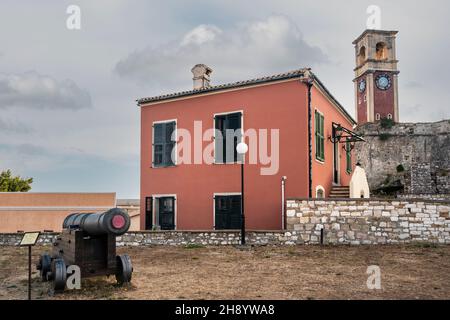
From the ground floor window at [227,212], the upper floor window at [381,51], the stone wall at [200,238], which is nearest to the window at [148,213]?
the stone wall at [200,238]

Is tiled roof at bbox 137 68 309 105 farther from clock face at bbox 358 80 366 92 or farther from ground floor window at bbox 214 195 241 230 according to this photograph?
clock face at bbox 358 80 366 92

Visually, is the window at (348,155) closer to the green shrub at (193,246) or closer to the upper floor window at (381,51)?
the green shrub at (193,246)

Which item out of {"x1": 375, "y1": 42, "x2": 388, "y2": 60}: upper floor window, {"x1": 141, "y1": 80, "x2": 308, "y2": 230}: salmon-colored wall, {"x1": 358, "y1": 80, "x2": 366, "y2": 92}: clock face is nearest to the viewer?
{"x1": 141, "y1": 80, "x2": 308, "y2": 230}: salmon-colored wall

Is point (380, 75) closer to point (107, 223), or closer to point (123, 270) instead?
point (123, 270)

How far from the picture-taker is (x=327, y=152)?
1514cm

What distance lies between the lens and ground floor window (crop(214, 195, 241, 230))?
13680mm

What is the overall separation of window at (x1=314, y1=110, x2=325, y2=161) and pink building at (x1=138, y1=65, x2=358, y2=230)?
0.03m

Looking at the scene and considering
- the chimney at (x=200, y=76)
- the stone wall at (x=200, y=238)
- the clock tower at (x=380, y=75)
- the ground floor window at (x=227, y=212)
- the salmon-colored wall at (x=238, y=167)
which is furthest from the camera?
the clock tower at (x=380, y=75)

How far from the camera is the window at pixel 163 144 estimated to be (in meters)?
15.1

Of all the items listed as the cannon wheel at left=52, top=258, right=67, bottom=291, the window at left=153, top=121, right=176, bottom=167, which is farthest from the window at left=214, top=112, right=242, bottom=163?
the cannon wheel at left=52, top=258, right=67, bottom=291

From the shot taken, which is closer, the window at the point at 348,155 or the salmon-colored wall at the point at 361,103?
the window at the point at 348,155

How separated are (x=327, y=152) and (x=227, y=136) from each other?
12.3ft

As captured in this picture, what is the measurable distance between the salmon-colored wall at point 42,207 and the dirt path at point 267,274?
28.8ft
